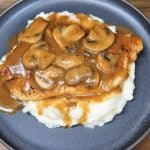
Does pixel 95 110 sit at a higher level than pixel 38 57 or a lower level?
lower

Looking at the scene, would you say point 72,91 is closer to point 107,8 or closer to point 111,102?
point 111,102

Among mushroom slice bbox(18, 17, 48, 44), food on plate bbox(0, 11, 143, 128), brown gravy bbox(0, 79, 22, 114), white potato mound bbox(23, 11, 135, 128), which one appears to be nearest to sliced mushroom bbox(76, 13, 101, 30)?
food on plate bbox(0, 11, 143, 128)

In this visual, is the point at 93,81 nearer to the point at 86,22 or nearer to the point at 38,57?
the point at 38,57

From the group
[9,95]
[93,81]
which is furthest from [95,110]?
[9,95]

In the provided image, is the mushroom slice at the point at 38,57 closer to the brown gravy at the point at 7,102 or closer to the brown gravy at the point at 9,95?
the brown gravy at the point at 9,95

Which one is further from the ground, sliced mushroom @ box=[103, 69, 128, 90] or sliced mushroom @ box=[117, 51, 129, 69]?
sliced mushroom @ box=[117, 51, 129, 69]

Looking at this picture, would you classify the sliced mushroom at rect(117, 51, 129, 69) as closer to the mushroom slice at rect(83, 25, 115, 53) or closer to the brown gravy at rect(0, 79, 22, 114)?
the mushroom slice at rect(83, 25, 115, 53)

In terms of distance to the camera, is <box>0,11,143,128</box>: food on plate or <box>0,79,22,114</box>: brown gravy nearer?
<box>0,11,143,128</box>: food on plate
